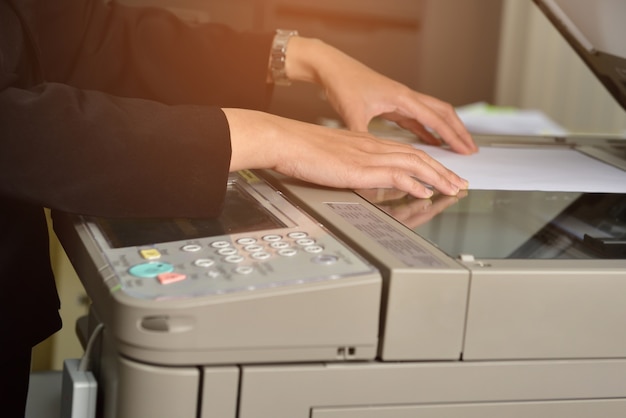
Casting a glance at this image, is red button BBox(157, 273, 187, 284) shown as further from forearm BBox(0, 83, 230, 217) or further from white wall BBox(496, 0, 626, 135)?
white wall BBox(496, 0, 626, 135)

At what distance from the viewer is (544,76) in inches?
127

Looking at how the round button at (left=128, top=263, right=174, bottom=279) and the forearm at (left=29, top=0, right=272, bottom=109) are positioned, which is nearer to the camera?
the round button at (left=128, top=263, right=174, bottom=279)

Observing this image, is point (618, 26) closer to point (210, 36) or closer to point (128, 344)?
point (210, 36)

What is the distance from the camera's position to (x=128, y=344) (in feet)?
2.13

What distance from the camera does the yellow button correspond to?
0.70 m

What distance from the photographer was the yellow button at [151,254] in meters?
0.70

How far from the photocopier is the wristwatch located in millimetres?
410

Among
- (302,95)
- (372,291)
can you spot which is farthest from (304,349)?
(302,95)

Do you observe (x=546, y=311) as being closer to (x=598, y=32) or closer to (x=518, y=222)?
(x=518, y=222)

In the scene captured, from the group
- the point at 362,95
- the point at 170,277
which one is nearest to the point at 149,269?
the point at 170,277

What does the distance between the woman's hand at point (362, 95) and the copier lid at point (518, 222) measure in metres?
0.22

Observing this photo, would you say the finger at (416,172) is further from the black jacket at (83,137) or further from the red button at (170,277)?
the red button at (170,277)

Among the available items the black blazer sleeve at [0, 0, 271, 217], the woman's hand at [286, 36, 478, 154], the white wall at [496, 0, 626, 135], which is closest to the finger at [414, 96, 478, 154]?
the woman's hand at [286, 36, 478, 154]

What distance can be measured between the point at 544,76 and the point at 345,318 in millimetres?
2710
